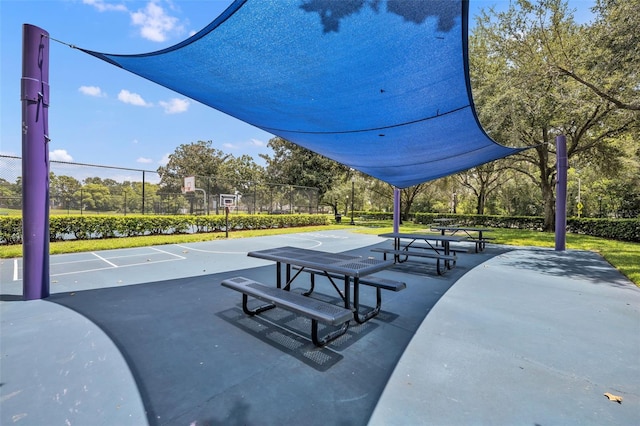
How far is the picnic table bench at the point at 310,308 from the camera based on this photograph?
2.34m

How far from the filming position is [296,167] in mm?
25531

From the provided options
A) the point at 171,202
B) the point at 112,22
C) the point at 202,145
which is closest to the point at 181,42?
the point at 112,22

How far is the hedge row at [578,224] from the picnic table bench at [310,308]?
14.7 meters

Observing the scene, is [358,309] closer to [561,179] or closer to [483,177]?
[561,179]

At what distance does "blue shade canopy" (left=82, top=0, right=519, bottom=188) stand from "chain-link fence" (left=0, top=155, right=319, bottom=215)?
8705 millimetres

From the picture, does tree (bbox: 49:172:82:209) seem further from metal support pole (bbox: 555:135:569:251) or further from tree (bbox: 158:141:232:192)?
tree (bbox: 158:141:232:192)

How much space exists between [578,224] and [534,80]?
10.7 meters

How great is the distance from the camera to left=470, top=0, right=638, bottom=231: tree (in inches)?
353

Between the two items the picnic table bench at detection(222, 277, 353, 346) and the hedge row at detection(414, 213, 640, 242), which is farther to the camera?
the hedge row at detection(414, 213, 640, 242)

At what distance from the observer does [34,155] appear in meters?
3.54

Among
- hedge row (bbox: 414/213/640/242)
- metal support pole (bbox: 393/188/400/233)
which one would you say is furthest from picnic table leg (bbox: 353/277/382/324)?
hedge row (bbox: 414/213/640/242)

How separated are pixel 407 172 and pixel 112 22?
6756 mm

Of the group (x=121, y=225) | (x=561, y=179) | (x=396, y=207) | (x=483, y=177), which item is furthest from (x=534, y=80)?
(x=483, y=177)

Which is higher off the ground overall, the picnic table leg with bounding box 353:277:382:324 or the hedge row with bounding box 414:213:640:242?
the hedge row with bounding box 414:213:640:242
